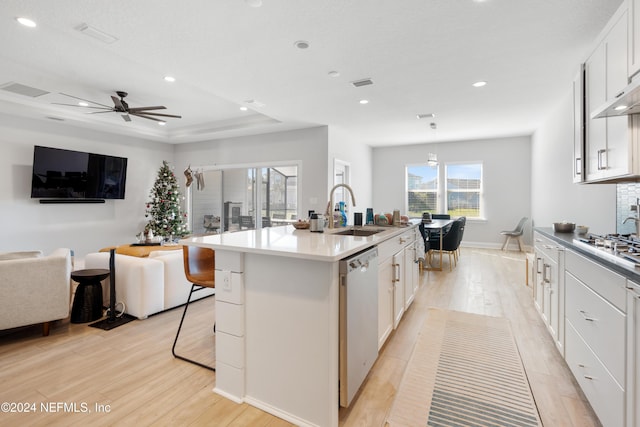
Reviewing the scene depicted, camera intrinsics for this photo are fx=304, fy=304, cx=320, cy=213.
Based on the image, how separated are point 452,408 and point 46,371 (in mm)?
2786

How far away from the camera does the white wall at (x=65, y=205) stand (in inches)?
193

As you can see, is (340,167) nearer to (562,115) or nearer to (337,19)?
(562,115)

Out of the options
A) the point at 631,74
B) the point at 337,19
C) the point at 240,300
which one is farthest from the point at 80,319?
the point at 631,74

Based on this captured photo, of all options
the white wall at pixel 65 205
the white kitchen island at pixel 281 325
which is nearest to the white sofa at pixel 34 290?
the white kitchen island at pixel 281 325

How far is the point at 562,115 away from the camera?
435 centimetres

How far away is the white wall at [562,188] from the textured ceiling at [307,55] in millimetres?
421

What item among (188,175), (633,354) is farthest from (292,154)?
(633,354)

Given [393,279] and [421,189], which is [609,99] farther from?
[421,189]

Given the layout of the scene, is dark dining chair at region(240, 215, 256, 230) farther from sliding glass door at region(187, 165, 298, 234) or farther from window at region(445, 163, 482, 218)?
window at region(445, 163, 482, 218)

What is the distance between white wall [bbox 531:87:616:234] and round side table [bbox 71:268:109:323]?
4.97m

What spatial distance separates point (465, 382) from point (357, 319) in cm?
97

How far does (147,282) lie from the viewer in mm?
3123

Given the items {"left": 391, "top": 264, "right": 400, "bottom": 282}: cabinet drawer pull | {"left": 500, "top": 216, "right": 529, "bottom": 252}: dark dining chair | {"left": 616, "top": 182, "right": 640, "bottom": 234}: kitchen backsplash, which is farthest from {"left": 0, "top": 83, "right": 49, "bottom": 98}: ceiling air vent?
{"left": 500, "top": 216, "right": 529, "bottom": 252}: dark dining chair

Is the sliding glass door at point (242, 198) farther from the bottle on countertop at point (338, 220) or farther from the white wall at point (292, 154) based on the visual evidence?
the bottle on countertop at point (338, 220)
